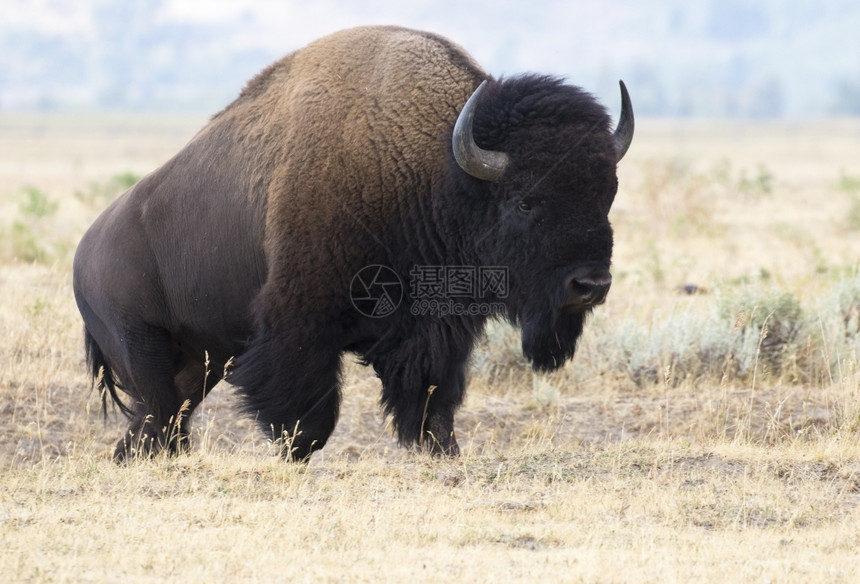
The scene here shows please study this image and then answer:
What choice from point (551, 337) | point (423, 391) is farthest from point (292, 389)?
point (551, 337)

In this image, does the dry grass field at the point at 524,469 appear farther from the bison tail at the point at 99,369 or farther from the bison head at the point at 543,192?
the bison head at the point at 543,192

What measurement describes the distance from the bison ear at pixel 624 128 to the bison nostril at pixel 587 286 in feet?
2.50

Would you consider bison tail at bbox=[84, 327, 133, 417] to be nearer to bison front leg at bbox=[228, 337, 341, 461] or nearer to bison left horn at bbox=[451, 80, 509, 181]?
bison front leg at bbox=[228, 337, 341, 461]

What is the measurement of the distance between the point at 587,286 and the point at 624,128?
106 cm

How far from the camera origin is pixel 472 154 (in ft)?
19.0

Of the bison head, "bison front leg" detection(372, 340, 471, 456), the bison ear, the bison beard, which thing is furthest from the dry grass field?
the bison ear

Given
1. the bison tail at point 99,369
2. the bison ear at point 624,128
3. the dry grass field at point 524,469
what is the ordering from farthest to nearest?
the bison tail at point 99,369 → the bison ear at point 624,128 → the dry grass field at point 524,469

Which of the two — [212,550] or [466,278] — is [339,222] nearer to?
[466,278]

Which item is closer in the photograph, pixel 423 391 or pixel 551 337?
pixel 551 337

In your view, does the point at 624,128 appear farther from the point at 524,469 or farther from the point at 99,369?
the point at 99,369

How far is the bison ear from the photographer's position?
5.97m

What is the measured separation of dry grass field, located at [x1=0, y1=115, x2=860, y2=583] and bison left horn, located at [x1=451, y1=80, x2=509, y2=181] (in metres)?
1.57

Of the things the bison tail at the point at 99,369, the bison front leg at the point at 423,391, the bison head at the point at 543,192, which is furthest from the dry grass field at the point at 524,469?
the bison head at the point at 543,192

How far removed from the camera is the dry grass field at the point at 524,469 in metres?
4.22
